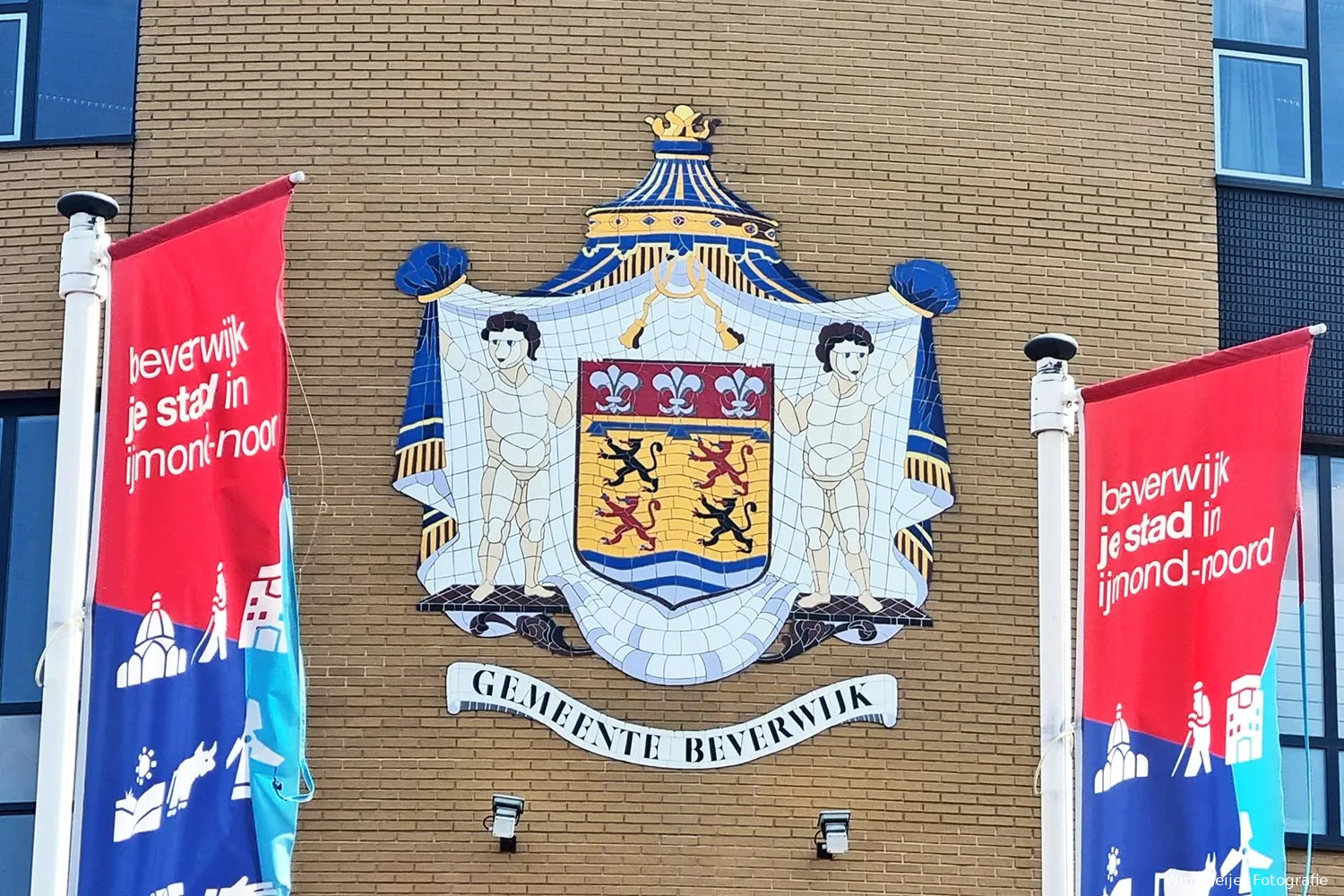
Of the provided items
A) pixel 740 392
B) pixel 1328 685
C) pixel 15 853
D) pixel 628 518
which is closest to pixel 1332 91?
pixel 1328 685

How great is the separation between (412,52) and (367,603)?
11.7 ft

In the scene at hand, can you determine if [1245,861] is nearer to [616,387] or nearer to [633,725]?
[633,725]

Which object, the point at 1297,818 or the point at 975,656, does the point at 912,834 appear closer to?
the point at 975,656

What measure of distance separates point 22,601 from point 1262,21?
9208 mm

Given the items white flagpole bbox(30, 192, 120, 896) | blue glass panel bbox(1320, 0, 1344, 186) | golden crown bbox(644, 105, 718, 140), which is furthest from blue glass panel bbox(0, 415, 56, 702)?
blue glass panel bbox(1320, 0, 1344, 186)

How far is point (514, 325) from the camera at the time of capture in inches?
500

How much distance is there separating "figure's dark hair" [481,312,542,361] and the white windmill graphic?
5331 mm

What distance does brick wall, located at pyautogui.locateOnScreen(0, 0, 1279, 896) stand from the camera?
12.0 m

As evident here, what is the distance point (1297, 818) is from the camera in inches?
506

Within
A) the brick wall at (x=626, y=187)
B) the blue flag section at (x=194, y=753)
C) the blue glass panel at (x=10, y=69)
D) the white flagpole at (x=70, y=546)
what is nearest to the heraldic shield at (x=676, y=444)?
the brick wall at (x=626, y=187)

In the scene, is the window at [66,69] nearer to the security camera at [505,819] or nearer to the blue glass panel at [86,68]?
the blue glass panel at [86,68]

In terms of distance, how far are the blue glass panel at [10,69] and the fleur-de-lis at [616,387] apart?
4.29m

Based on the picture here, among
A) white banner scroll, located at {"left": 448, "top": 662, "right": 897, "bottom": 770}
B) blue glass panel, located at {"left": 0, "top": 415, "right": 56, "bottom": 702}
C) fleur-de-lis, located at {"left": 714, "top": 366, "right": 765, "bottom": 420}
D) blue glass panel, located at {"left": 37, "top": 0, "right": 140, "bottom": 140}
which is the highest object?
blue glass panel, located at {"left": 37, "top": 0, "right": 140, "bottom": 140}

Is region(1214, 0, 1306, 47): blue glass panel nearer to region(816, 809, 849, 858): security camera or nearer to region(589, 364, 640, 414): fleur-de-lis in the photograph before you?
region(589, 364, 640, 414): fleur-de-lis
